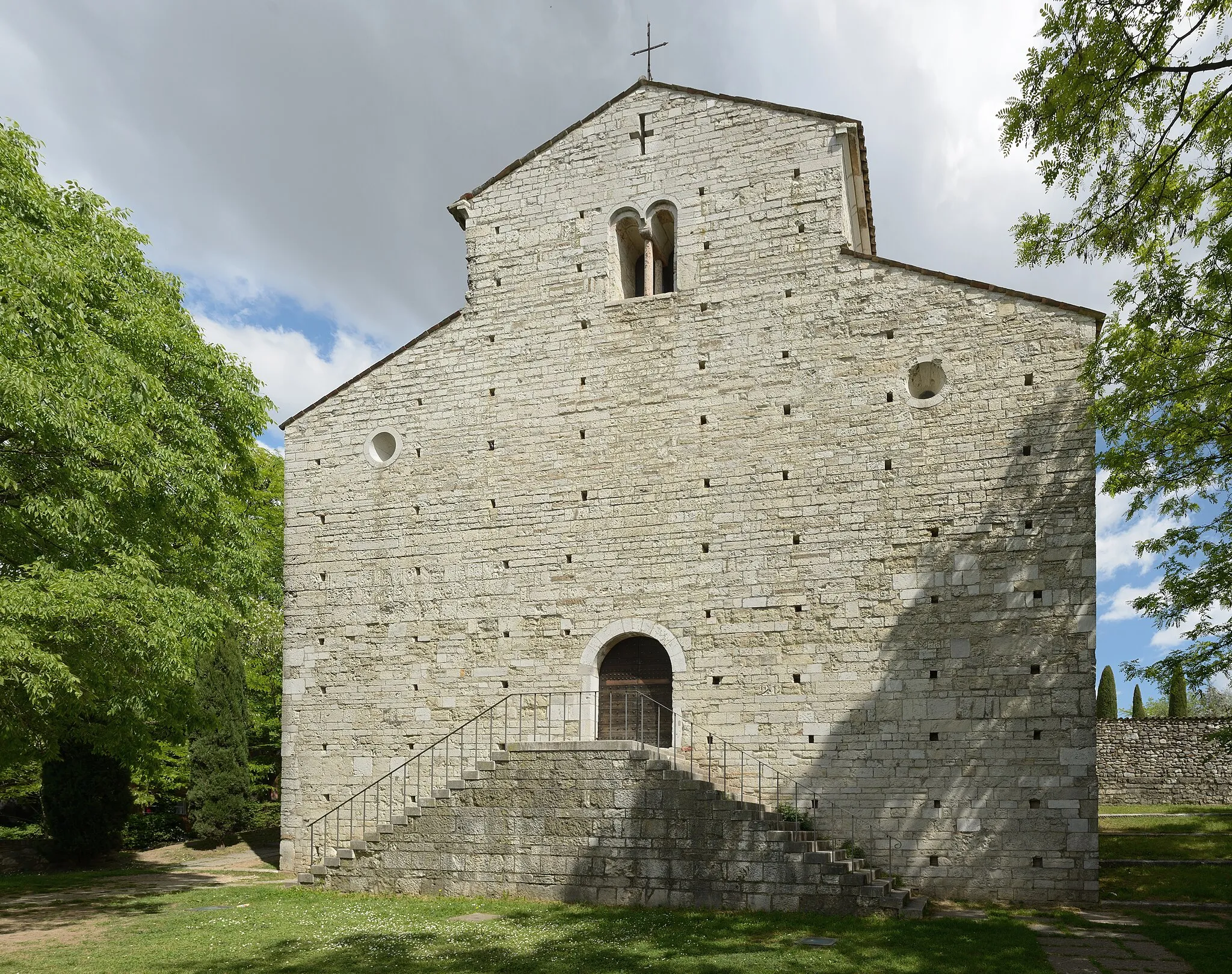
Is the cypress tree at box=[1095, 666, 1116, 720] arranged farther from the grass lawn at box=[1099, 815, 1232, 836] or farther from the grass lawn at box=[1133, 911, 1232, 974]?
the grass lawn at box=[1133, 911, 1232, 974]

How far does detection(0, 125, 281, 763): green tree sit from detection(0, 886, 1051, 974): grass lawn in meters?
2.75

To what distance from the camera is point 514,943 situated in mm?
9766

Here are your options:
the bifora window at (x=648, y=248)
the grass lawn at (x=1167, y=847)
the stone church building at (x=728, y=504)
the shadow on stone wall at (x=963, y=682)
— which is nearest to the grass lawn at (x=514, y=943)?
the shadow on stone wall at (x=963, y=682)

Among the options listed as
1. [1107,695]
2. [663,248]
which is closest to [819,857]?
[663,248]

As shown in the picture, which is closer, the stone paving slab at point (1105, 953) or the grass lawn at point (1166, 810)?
the stone paving slab at point (1105, 953)

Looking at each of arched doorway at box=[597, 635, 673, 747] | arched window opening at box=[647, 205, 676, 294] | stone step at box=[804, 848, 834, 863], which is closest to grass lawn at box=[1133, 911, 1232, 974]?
stone step at box=[804, 848, 834, 863]

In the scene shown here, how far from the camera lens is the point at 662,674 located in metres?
14.4

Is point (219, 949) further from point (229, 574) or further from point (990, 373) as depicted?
point (990, 373)

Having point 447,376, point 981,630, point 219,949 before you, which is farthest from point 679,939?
point 447,376

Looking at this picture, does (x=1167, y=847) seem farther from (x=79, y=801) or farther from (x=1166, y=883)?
(x=79, y=801)

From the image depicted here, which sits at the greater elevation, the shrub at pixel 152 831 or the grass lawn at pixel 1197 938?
the grass lawn at pixel 1197 938

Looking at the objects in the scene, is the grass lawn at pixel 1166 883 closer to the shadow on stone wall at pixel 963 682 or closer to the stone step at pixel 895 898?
the shadow on stone wall at pixel 963 682

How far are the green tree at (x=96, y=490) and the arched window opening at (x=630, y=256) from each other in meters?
6.59

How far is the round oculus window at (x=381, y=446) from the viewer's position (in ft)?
54.4
